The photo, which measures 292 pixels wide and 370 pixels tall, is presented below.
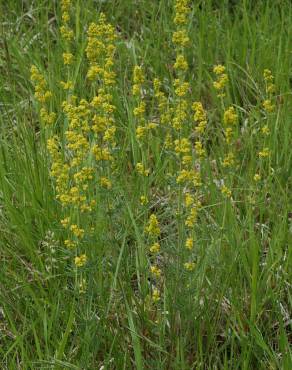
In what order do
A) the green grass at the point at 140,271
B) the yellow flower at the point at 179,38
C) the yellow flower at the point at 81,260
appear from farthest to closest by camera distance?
1. the yellow flower at the point at 179,38
2. the green grass at the point at 140,271
3. the yellow flower at the point at 81,260

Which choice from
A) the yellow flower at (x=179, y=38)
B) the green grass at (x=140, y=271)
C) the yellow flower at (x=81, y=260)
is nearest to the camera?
the yellow flower at (x=81, y=260)

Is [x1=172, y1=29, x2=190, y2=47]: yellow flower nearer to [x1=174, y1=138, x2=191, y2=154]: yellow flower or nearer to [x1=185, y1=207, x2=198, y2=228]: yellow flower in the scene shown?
[x1=174, y1=138, x2=191, y2=154]: yellow flower

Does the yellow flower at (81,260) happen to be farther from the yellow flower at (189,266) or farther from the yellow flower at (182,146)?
the yellow flower at (182,146)

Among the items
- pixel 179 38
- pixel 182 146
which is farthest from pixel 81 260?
pixel 179 38

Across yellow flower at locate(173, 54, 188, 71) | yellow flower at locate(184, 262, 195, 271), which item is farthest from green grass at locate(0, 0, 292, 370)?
yellow flower at locate(173, 54, 188, 71)

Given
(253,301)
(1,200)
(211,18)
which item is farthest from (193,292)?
(211,18)

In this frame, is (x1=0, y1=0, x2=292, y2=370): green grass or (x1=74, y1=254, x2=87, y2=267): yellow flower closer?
(x1=74, y1=254, x2=87, y2=267): yellow flower

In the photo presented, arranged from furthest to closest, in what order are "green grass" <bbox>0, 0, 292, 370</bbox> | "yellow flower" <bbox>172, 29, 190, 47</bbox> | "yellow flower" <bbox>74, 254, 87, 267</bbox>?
"yellow flower" <bbox>172, 29, 190, 47</bbox>
"green grass" <bbox>0, 0, 292, 370</bbox>
"yellow flower" <bbox>74, 254, 87, 267</bbox>

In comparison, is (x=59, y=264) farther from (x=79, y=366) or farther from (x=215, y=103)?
(x=215, y=103)

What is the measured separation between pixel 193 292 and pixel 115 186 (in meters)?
0.46

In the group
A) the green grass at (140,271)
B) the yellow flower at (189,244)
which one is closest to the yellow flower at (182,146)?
the green grass at (140,271)

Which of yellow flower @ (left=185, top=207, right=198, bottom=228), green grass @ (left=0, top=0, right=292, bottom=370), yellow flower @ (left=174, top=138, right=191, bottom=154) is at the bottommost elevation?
green grass @ (left=0, top=0, right=292, bottom=370)

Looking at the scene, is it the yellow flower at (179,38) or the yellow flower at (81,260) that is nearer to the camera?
the yellow flower at (81,260)

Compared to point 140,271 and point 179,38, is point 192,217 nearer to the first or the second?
point 140,271
